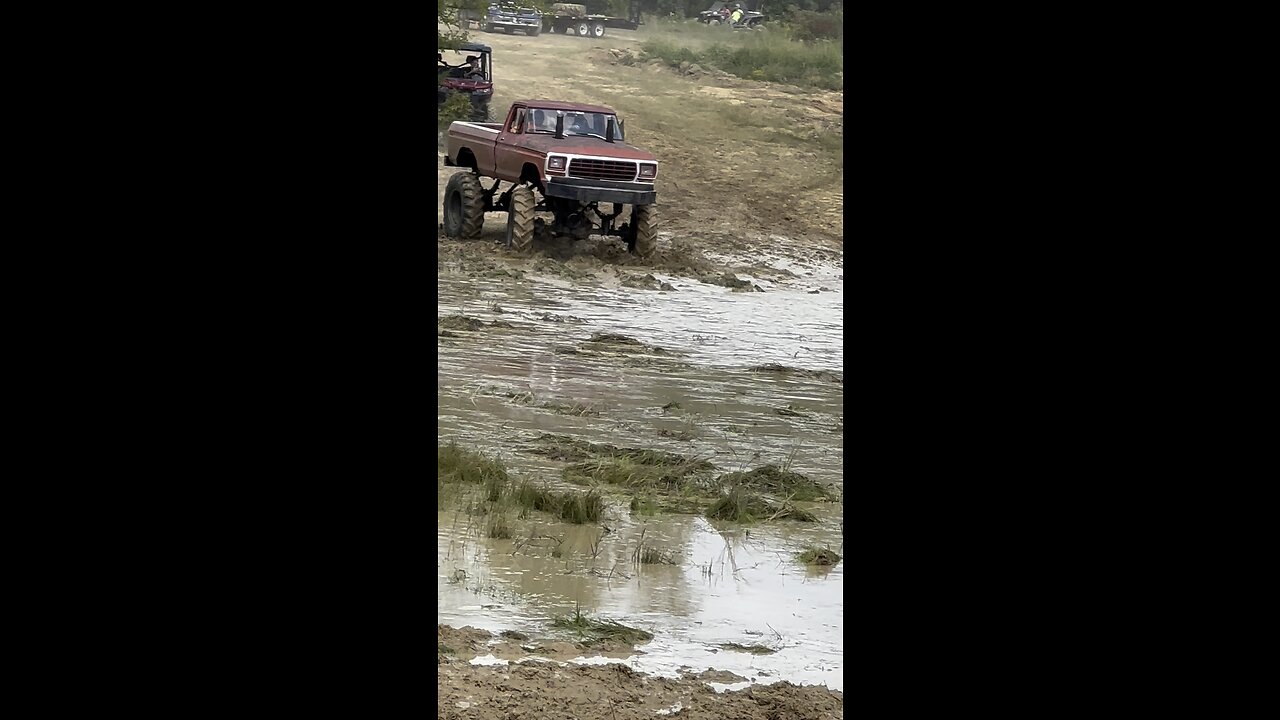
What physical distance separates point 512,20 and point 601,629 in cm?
2792

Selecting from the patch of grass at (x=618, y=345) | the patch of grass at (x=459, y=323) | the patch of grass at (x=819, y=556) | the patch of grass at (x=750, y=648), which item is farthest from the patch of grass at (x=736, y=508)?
the patch of grass at (x=459, y=323)

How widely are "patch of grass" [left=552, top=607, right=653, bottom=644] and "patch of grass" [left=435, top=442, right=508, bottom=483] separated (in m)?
2.60

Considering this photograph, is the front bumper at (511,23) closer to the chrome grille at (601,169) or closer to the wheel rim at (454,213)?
the wheel rim at (454,213)

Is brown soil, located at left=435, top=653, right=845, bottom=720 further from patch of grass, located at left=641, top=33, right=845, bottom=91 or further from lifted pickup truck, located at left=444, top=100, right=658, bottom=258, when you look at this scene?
patch of grass, located at left=641, top=33, right=845, bottom=91

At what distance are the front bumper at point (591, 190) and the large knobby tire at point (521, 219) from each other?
0.42 metres

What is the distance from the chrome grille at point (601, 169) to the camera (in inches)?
698

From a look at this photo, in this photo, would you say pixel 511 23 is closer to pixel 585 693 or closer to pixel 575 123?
pixel 575 123

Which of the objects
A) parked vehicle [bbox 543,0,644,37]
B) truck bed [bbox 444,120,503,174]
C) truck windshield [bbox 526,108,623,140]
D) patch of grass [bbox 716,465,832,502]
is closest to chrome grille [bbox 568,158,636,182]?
truck windshield [bbox 526,108,623,140]

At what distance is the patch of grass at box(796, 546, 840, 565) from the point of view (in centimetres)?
820
